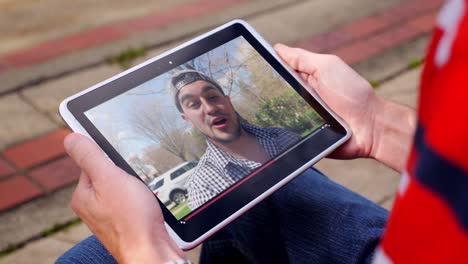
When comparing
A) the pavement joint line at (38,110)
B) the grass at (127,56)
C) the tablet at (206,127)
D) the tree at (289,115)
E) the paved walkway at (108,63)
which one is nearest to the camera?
the tablet at (206,127)

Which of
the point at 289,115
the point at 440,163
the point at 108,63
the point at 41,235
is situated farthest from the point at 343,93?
the point at 108,63

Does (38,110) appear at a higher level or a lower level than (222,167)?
higher

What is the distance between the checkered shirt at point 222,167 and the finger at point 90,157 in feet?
0.35

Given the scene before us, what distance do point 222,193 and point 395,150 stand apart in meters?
0.34

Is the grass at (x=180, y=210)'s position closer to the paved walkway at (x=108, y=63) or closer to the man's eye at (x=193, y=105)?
the man's eye at (x=193, y=105)

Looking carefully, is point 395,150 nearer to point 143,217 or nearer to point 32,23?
point 143,217

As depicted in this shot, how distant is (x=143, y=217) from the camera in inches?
32.0

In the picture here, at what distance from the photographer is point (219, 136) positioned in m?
0.94

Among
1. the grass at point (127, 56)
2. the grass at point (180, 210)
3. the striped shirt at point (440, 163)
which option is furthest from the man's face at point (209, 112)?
the grass at point (127, 56)

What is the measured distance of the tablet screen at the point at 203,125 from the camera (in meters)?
0.89

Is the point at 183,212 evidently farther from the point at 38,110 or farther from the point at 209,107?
the point at 38,110

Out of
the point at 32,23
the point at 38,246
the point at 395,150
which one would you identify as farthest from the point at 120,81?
the point at 32,23

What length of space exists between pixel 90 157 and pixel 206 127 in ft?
0.53

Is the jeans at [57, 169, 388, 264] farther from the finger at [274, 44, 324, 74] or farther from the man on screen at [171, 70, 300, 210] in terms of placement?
the finger at [274, 44, 324, 74]
